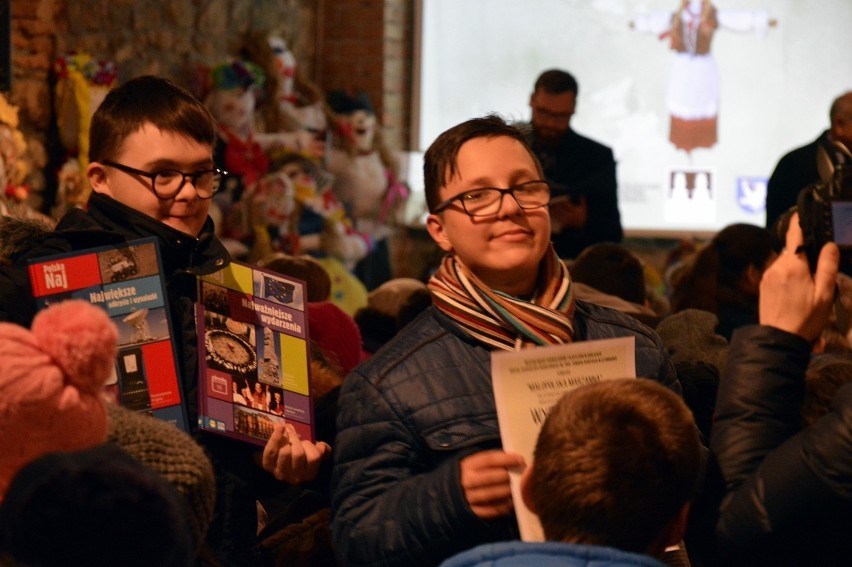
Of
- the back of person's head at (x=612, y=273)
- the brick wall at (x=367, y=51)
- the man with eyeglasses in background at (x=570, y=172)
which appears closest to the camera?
the back of person's head at (x=612, y=273)

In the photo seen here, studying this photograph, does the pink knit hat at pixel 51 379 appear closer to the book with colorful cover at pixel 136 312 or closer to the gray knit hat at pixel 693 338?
the book with colorful cover at pixel 136 312

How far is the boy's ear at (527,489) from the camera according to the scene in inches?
61.1

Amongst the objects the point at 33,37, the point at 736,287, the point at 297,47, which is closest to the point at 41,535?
the point at 736,287

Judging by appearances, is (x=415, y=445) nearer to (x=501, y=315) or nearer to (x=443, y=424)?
(x=443, y=424)

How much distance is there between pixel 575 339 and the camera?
1.92m

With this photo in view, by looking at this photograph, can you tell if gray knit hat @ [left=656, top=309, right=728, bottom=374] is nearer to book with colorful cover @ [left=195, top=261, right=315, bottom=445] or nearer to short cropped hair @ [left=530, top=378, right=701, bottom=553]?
book with colorful cover @ [left=195, top=261, right=315, bottom=445]

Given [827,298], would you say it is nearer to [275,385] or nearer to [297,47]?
[275,385]

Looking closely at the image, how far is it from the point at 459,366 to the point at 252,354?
1.23ft

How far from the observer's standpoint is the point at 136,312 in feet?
6.28

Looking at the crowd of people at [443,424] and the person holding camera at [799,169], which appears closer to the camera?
the crowd of people at [443,424]

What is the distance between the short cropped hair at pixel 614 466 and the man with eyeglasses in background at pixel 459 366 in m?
0.15

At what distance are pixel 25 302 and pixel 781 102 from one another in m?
6.36

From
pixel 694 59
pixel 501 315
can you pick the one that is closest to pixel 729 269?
pixel 501 315

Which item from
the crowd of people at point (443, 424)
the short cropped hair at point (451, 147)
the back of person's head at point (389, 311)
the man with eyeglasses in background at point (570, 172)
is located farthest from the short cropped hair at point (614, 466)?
the man with eyeglasses in background at point (570, 172)
